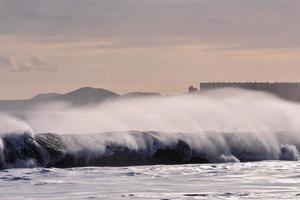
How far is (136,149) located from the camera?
45.8m

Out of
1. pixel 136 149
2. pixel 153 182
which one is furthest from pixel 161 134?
pixel 153 182

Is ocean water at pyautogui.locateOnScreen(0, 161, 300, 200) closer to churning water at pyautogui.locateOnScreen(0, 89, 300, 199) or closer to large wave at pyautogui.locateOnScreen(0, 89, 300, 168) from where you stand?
churning water at pyautogui.locateOnScreen(0, 89, 300, 199)

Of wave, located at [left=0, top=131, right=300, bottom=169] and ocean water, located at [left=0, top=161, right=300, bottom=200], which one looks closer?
ocean water, located at [left=0, top=161, right=300, bottom=200]

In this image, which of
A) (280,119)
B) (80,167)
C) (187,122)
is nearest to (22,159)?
(80,167)

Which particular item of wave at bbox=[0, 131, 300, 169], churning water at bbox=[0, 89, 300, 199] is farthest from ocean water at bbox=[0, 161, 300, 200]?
wave at bbox=[0, 131, 300, 169]

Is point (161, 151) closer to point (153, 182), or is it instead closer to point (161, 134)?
point (161, 134)

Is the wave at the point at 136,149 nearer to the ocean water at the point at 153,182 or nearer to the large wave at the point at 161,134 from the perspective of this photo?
the large wave at the point at 161,134

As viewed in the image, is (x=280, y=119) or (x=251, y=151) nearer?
(x=251, y=151)

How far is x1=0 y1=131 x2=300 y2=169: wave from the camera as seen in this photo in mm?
42000

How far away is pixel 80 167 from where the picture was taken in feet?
135

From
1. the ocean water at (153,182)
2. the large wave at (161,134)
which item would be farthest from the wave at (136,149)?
the ocean water at (153,182)

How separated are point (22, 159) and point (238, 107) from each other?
25.2 meters

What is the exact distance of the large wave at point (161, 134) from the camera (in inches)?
1700

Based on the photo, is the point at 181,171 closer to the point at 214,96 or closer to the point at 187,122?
the point at 187,122
